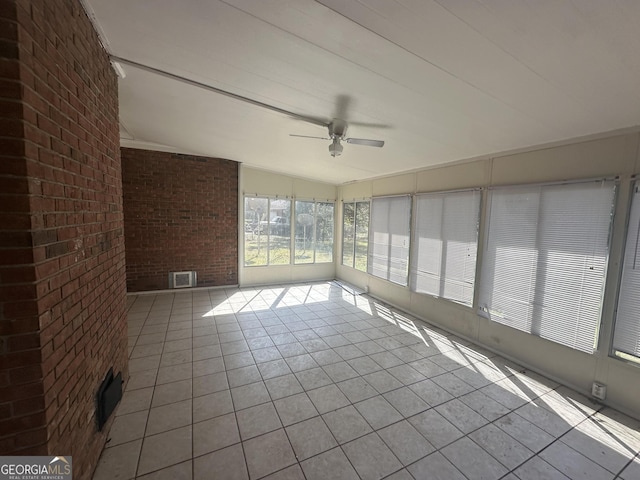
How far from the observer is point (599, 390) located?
2453 millimetres

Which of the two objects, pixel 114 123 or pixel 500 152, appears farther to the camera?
pixel 500 152

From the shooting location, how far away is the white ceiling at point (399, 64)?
133 cm

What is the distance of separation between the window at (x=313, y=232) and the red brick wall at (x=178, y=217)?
1.53 metres

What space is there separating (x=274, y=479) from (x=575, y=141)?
3.87 meters

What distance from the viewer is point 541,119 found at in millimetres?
2289

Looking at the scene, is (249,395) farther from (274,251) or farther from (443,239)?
(274,251)

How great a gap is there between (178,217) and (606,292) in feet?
21.1

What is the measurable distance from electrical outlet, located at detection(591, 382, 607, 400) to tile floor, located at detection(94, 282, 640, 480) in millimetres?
110

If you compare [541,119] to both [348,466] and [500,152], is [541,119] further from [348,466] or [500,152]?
[348,466]

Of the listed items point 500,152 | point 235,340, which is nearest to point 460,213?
point 500,152

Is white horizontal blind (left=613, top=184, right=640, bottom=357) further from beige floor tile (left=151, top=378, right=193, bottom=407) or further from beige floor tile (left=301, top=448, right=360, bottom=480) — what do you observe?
beige floor tile (left=151, top=378, right=193, bottom=407)

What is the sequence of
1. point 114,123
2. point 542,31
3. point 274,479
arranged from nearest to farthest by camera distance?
point 542,31 < point 274,479 < point 114,123

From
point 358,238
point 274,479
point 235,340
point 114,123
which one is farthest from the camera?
point 358,238

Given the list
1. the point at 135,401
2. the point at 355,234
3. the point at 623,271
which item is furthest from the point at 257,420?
the point at 355,234
